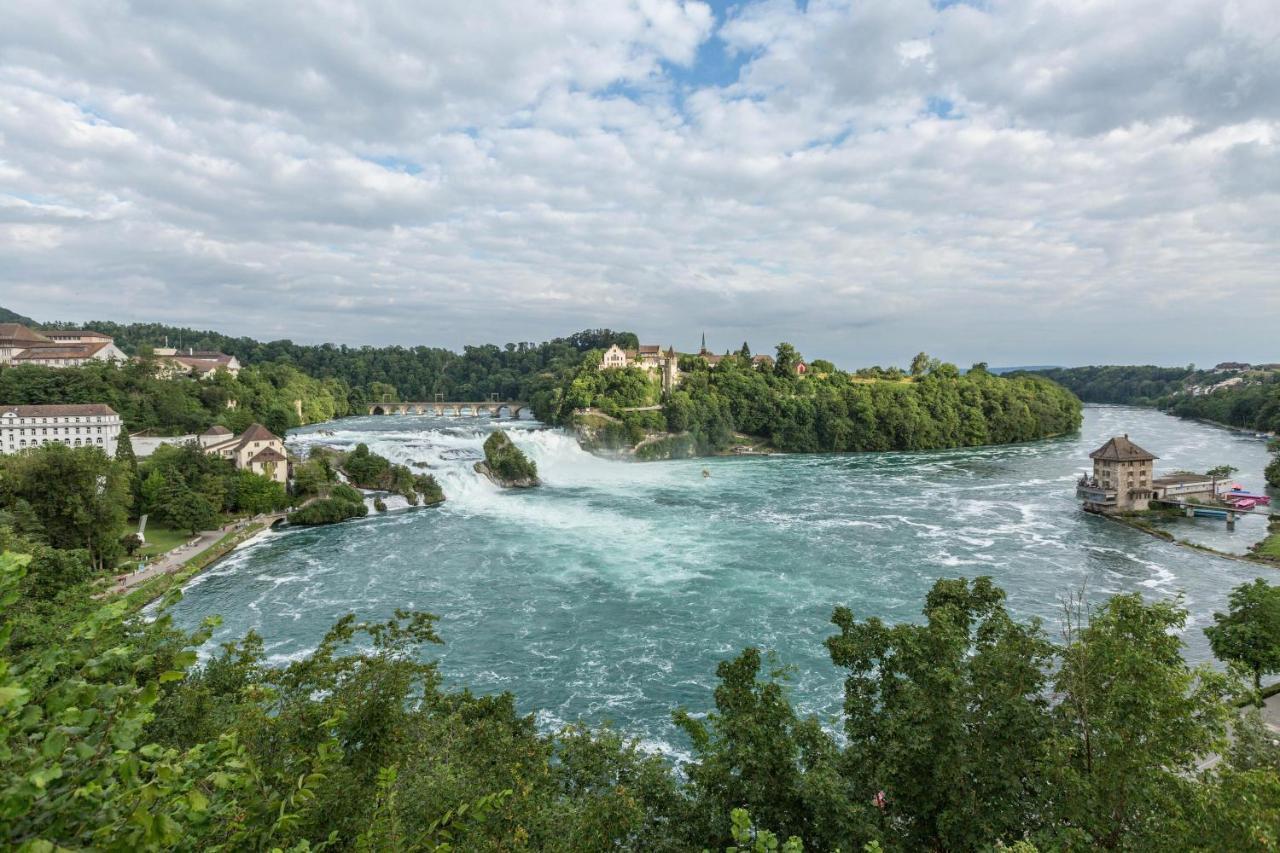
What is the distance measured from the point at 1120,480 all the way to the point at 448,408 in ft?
290

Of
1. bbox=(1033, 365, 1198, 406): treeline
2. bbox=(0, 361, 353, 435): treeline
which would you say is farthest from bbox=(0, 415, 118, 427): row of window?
bbox=(1033, 365, 1198, 406): treeline

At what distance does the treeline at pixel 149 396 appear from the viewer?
4784 cm

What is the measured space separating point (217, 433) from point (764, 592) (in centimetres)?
3925

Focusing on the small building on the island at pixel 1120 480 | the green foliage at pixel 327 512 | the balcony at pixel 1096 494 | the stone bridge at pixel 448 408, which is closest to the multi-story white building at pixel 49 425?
the green foliage at pixel 327 512

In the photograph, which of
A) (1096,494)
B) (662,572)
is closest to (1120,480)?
(1096,494)

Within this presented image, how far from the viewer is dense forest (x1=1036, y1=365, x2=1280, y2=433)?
85.2 metres

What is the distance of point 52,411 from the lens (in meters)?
40.2

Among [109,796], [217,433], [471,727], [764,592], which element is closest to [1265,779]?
[109,796]

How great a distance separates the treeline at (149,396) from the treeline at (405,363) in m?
39.1

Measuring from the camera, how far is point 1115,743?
6.72 meters

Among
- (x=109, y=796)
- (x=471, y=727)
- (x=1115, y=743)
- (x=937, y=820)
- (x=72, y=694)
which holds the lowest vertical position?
(x=471, y=727)

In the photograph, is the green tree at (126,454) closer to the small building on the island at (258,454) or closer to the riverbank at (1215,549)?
the small building on the island at (258,454)

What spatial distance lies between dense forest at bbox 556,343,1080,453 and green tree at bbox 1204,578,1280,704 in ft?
165

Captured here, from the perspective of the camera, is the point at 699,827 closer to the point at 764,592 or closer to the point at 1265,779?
the point at 1265,779
